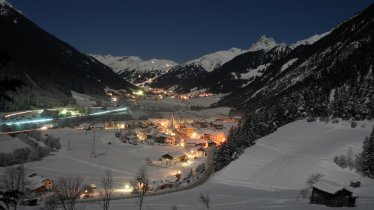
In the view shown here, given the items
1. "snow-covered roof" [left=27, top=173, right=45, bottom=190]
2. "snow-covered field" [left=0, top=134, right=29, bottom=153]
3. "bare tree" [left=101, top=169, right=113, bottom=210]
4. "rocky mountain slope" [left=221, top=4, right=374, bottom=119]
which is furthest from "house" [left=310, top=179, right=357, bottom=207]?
"snow-covered field" [left=0, top=134, right=29, bottom=153]

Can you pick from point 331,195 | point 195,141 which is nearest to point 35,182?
point 331,195

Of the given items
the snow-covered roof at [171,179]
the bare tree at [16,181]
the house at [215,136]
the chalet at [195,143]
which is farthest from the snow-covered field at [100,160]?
the house at [215,136]

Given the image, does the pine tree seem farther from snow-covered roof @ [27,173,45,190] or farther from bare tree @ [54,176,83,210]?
snow-covered roof @ [27,173,45,190]

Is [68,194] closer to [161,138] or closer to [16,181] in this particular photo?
[16,181]

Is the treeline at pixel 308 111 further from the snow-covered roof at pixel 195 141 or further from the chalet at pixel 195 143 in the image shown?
the snow-covered roof at pixel 195 141

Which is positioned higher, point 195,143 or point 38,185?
point 195,143

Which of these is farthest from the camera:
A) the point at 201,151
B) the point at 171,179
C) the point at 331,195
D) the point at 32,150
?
the point at 201,151
